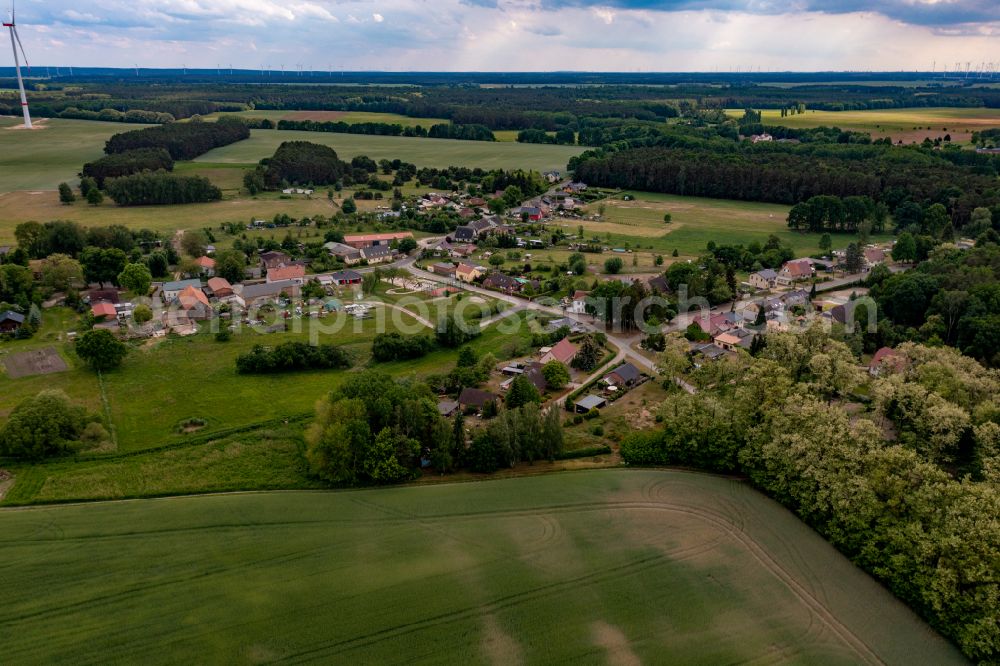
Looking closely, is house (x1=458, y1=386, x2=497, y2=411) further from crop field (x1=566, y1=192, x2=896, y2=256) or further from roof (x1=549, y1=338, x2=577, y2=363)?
crop field (x1=566, y1=192, x2=896, y2=256)

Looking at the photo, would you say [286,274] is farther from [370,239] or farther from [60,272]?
[60,272]

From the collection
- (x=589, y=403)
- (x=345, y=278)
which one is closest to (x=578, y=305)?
(x=589, y=403)

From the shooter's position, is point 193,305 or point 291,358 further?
point 193,305

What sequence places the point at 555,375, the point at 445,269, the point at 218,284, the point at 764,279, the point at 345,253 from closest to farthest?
the point at 555,375 → the point at 218,284 → the point at 764,279 → the point at 445,269 → the point at 345,253

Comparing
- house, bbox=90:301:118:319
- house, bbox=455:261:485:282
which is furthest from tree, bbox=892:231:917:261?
house, bbox=90:301:118:319

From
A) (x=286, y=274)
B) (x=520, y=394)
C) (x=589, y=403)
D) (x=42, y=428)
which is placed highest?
(x=286, y=274)

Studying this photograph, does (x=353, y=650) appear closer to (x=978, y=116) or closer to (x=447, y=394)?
(x=447, y=394)

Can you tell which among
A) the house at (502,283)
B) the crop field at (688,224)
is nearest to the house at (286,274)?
the house at (502,283)

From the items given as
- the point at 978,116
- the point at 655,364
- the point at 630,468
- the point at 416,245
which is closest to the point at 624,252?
the point at 416,245
